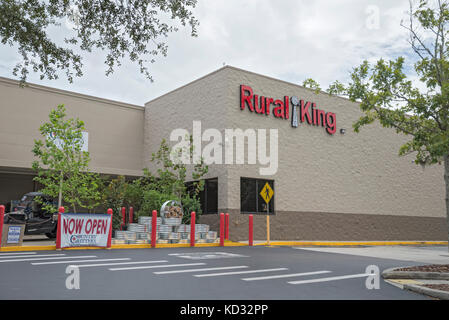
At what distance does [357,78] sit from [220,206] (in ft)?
34.5

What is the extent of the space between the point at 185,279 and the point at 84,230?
26.1ft

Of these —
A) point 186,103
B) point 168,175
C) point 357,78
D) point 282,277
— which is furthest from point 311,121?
point 282,277

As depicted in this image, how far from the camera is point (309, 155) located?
78.4 feet

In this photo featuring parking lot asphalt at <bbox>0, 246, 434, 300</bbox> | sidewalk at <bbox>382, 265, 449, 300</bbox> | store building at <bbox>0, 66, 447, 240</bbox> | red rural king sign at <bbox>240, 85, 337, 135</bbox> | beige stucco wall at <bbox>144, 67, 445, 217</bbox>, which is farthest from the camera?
red rural king sign at <bbox>240, 85, 337, 135</bbox>

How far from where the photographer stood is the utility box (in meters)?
13.9

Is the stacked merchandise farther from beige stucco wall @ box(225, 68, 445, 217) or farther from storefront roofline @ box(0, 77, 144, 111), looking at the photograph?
storefront roofline @ box(0, 77, 144, 111)

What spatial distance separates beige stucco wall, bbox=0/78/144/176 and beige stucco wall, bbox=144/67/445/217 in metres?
1.19

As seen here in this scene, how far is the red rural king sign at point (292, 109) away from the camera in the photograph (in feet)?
71.8

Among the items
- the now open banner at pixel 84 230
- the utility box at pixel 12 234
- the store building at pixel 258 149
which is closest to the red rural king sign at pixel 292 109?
the store building at pixel 258 149

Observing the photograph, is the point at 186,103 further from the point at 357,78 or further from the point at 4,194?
the point at 357,78

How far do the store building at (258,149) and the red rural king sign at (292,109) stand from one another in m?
0.06

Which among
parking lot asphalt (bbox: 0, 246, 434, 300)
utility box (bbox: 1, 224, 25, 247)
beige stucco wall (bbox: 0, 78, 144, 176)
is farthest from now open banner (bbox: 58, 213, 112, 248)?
beige stucco wall (bbox: 0, 78, 144, 176)

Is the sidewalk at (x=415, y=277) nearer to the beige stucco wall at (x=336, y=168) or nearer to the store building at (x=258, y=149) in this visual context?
the store building at (x=258, y=149)

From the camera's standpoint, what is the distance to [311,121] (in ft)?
79.4
